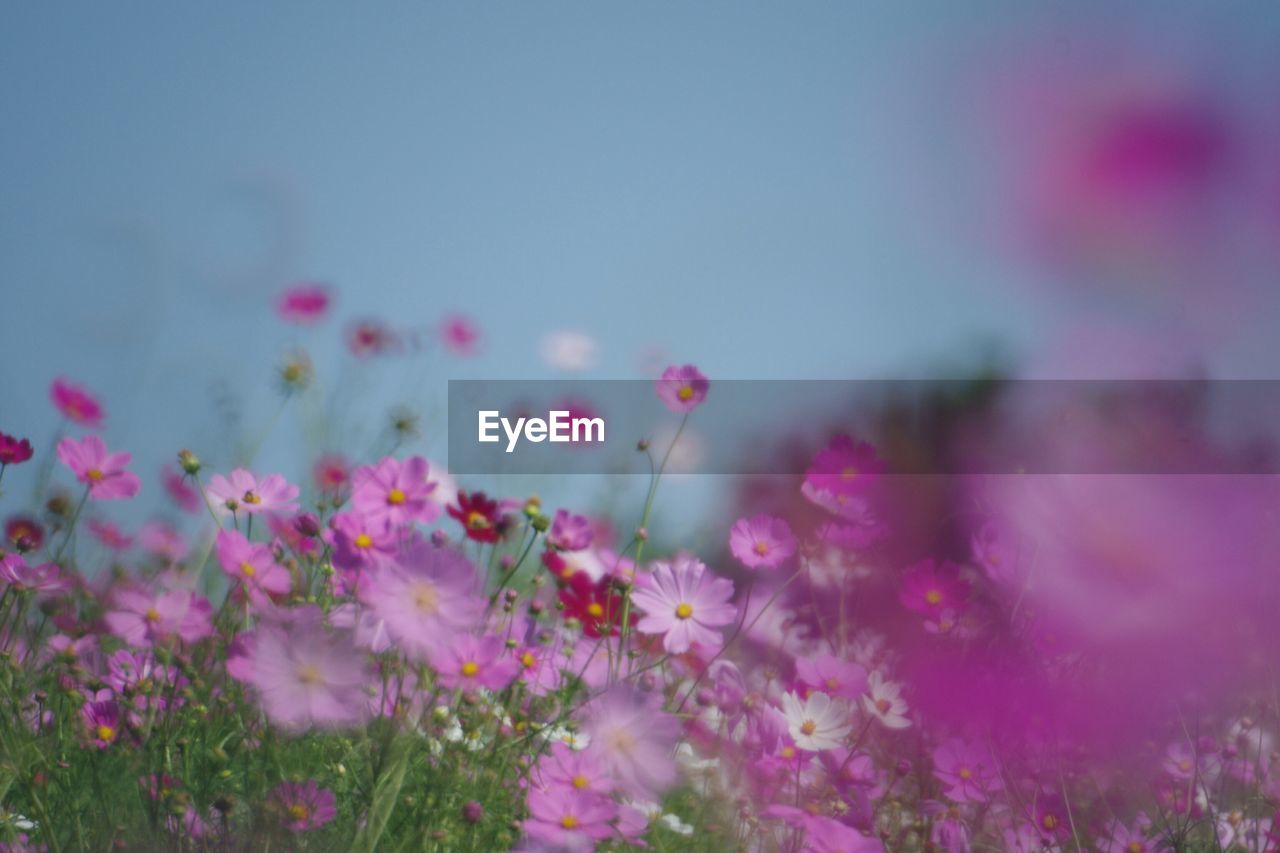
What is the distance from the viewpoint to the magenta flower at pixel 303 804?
0.77 m

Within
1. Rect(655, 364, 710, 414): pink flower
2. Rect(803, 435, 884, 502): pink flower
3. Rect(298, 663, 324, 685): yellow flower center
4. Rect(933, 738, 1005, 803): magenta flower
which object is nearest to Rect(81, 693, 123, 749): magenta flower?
Rect(298, 663, 324, 685): yellow flower center

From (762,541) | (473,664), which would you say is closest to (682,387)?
(762,541)

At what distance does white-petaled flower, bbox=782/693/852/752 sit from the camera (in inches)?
41.2

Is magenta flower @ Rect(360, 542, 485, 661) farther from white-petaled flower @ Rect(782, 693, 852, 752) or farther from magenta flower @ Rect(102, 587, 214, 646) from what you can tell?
white-petaled flower @ Rect(782, 693, 852, 752)

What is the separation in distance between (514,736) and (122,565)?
861 millimetres

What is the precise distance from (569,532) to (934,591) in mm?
465

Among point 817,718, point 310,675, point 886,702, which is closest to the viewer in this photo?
point 310,675

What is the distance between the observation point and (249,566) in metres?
0.84

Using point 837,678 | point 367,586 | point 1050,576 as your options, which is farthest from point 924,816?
point 367,586

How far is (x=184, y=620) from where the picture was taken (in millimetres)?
903

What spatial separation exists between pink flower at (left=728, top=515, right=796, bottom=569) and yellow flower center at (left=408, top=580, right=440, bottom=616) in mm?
459

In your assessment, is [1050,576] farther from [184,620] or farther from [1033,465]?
[184,620]

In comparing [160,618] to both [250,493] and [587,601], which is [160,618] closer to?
[250,493]

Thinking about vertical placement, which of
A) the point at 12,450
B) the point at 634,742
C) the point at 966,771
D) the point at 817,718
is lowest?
the point at 966,771
